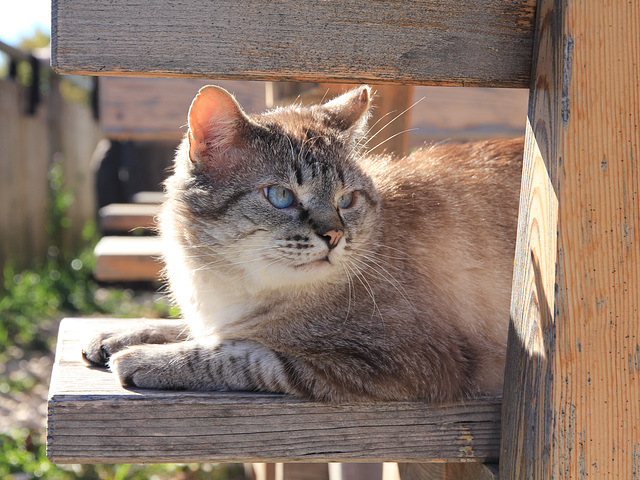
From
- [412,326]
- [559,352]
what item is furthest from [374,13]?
[412,326]

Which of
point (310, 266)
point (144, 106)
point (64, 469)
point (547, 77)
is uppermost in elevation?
point (547, 77)

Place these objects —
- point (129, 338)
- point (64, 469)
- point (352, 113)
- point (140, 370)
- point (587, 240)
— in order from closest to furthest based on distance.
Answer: point (587, 240) → point (140, 370) → point (129, 338) → point (352, 113) → point (64, 469)

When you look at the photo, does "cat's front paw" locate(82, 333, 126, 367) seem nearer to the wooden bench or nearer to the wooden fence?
the wooden bench

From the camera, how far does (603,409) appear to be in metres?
1.41

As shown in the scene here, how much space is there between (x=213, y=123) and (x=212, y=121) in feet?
0.04

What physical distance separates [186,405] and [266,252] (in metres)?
0.58

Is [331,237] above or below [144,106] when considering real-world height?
below

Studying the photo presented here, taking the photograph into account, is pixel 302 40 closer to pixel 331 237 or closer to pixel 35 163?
pixel 331 237

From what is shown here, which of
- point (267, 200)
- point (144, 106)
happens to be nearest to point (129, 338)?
point (267, 200)

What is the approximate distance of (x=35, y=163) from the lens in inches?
323

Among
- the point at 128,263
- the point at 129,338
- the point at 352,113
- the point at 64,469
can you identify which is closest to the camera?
the point at 129,338

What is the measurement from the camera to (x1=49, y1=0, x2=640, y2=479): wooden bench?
1342 millimetres

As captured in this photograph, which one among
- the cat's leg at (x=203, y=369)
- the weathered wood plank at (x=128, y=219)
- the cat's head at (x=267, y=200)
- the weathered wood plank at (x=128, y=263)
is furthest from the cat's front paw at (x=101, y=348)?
the weathered wood plank at (x=128, y=219)

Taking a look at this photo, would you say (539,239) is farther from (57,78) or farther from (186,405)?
(57,78)
